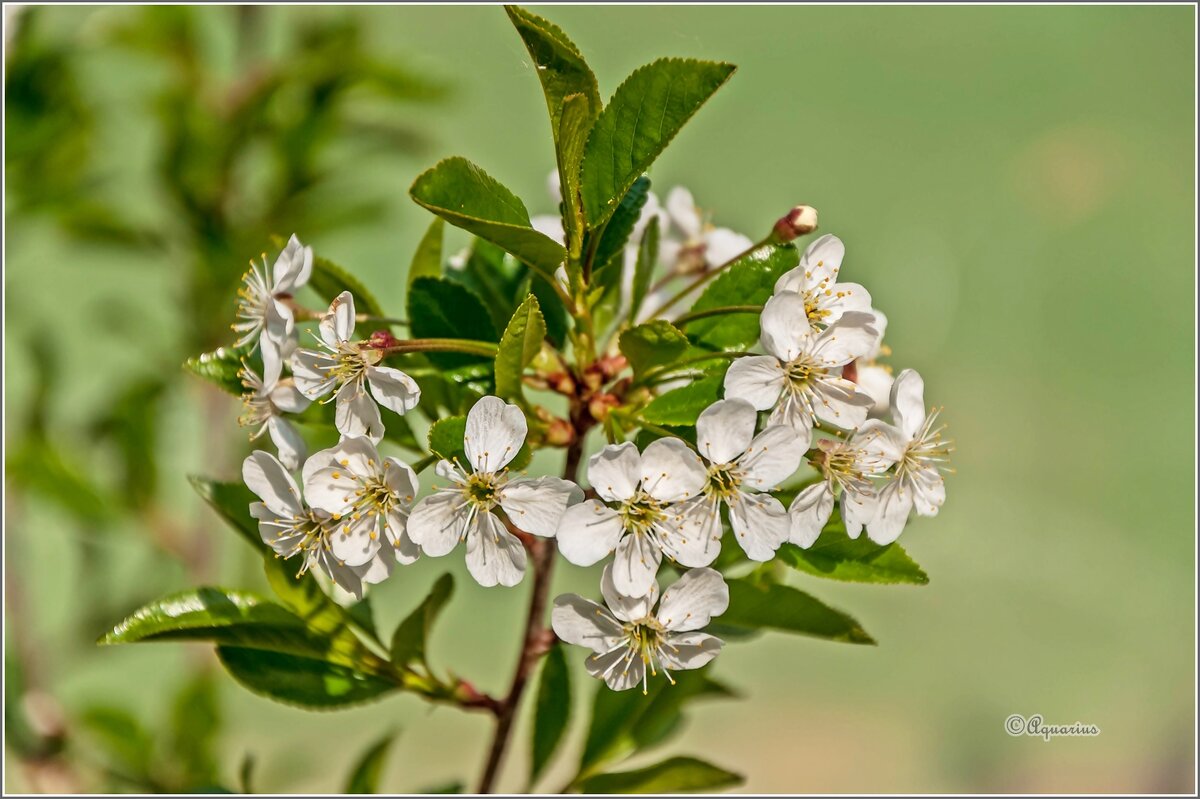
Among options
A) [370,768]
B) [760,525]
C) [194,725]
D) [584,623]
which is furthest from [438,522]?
[194,725]

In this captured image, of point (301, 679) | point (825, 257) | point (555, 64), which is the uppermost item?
point (555, 64)

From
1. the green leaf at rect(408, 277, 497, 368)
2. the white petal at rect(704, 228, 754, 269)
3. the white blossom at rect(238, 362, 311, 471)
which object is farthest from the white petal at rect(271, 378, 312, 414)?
the white petal at rect(704, 228, 754, 269)

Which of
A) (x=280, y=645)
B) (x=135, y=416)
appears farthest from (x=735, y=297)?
(x=135, y=416)

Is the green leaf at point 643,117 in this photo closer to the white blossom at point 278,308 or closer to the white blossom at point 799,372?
the white blossom at point 799,372

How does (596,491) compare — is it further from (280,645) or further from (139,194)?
(139,194)

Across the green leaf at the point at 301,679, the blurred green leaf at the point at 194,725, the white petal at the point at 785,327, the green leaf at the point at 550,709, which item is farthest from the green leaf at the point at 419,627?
the blurred green leaf at the point at 194,725

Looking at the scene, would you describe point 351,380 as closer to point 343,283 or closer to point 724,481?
point 343,283
